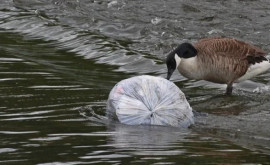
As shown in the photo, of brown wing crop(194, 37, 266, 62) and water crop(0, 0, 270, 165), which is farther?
brown wing crop(194, 37, 266, 62)

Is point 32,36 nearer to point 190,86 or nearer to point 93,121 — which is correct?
point 190,86

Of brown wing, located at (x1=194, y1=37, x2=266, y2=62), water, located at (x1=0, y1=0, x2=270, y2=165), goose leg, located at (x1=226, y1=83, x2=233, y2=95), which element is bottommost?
goose leg, located at (x1=226, y1=83, x2=233, y2=95)

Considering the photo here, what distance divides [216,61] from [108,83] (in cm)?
158

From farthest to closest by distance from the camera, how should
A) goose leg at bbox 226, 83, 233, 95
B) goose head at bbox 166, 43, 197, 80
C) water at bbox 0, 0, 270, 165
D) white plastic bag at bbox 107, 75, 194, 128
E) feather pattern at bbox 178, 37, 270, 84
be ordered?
goose leg at bbox 226, 83, 233, 95 → feather pattern at bbox 178, 37, 270, 84 → goose head at bbox 166, 43, 197, 80 → white plastic bag at bbox 107, 75, 194, 128 → water at bbox 0, 0, 270, 165

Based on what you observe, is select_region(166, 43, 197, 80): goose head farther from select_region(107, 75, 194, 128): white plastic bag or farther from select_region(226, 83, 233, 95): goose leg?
select_region(107, 75, 194, 128): white plastic bag

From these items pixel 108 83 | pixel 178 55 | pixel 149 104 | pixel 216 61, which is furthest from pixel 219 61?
pixel 149 104

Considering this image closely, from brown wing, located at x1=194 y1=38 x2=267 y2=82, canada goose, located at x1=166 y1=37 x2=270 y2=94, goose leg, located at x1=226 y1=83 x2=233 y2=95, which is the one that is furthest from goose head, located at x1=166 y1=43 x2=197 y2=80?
goose leg, located at x1=226 y1=83 x2=233 y2=95

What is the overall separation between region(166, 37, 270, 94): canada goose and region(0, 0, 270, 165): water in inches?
10.6

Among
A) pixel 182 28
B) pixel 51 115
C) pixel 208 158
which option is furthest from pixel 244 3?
pixel 208 158

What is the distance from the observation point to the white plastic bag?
32.4 feet

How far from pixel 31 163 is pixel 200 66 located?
194 inches

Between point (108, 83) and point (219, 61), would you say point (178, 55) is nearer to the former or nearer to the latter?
point (219, 61)

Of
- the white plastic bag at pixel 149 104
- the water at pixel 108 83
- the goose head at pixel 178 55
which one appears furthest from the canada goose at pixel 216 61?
the white plastic bag at pixel 149 104

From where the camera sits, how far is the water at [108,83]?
8320 mm
